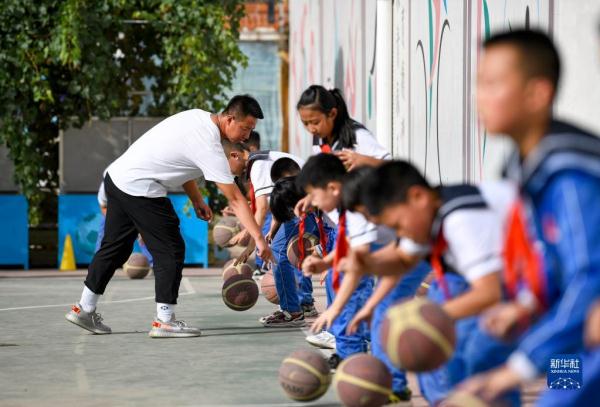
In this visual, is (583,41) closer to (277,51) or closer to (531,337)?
(531,337)

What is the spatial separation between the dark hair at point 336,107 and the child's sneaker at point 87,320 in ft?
11.3

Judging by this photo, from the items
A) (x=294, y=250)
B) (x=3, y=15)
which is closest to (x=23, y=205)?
(x=3, y=15)

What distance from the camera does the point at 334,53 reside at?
18.5 m

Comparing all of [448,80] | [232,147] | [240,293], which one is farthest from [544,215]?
[232,147]

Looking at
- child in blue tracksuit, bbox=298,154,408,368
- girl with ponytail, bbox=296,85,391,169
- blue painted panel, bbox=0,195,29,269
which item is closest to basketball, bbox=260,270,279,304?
girl with ponytail, bbox=296,85,391,169

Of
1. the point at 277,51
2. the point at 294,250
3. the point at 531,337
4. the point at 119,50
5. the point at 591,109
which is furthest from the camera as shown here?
the point at 277,51

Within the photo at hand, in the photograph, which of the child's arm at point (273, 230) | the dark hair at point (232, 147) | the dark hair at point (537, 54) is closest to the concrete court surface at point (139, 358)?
the child's arm at point (273, 230)

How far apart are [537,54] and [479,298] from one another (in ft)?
3.19

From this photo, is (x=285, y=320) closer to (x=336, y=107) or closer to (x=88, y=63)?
(x=336, y=107)

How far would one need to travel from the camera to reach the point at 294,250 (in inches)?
400

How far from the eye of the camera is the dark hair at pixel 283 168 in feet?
32.7

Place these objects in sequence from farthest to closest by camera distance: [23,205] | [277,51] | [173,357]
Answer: [277,51]
[23,205]
[173,357]

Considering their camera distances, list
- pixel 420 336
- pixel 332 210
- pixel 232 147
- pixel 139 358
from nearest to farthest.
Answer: pixel 420 336 → pixel 332 210 → pixel 139 358 → pixel 232 147

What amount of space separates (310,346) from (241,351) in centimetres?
61
